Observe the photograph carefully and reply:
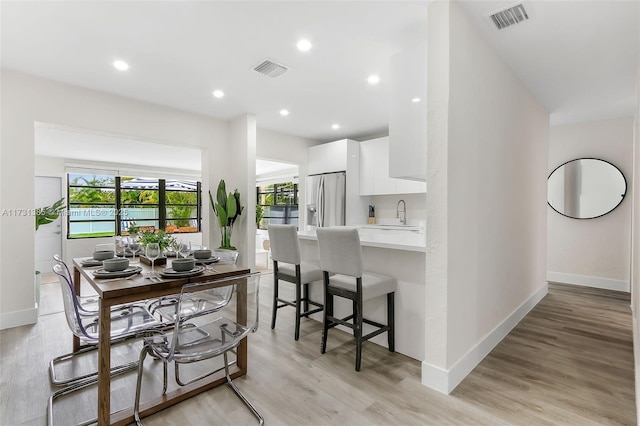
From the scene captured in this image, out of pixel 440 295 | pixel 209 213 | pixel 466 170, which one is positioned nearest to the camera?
pixel 440 295

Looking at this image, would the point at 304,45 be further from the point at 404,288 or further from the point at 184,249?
the point at 404,288

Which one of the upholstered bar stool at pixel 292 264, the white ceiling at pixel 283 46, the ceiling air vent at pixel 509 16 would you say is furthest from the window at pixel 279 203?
the ceiling air vent at pixel 509 16

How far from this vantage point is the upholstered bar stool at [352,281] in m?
2.23

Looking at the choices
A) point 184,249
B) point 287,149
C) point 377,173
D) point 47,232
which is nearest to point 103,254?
point 184,249

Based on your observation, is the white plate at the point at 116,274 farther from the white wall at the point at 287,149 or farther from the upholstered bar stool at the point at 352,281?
the white wall at the point at 287,149

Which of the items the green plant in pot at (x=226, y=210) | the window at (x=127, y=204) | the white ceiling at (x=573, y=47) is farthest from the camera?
the window at (x=127, y=204)

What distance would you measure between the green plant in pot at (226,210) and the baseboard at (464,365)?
308 cm

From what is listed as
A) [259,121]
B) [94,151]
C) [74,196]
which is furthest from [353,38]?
[74,196]

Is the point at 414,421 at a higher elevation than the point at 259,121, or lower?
lower

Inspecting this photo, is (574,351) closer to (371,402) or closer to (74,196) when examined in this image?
(371,402)

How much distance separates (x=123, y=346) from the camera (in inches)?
104

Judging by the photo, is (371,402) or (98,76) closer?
(371,402)

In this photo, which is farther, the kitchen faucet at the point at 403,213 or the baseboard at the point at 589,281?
the kitchen faucet at the point at 403,213

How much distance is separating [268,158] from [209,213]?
135 centimetres
